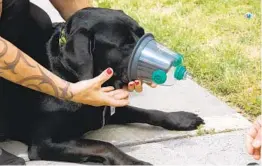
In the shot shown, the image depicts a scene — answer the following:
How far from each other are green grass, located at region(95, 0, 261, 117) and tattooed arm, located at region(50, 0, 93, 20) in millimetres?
934

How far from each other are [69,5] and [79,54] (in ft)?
2.72

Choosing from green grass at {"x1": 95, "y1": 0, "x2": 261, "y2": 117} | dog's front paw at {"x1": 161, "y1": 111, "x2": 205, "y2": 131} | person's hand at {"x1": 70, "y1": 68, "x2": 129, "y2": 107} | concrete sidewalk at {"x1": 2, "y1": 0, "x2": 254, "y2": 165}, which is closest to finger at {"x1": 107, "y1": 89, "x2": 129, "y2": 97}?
person's hand at {"x1": 70, "y1": 68, "x2": 129, "y2": 107}

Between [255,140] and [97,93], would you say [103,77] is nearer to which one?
[97,93]

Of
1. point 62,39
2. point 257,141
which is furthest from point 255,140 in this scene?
point 62,39

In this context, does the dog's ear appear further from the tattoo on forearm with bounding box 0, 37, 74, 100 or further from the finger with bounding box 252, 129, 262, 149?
the finger with bounding box 252, 129, 262, 149

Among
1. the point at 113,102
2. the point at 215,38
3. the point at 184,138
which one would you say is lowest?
the point at 184,138

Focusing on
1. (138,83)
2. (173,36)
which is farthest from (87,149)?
(173,36)

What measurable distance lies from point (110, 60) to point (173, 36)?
1672 millimetres

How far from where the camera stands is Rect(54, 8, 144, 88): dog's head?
2.59 m

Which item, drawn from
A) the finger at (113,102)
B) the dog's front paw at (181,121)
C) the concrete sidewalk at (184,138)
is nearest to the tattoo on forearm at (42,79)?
the finger at (113,102)

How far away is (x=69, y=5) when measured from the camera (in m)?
3.32

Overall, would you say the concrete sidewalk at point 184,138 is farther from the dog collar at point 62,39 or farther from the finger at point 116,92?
the dog collar at point 62,39

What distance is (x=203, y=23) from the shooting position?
4562 mm

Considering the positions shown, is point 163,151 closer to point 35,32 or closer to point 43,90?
point 43,90
